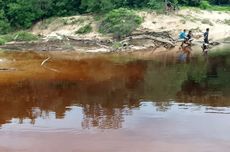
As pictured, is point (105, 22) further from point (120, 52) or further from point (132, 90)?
point (132, 90)

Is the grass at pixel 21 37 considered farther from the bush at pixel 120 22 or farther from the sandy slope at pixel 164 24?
the bush at pixel 120 22

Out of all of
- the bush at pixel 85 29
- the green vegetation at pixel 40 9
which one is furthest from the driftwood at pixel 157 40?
the green vegetation at pixel 40 9

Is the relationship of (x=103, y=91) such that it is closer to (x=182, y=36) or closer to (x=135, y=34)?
(x=182, y=36)

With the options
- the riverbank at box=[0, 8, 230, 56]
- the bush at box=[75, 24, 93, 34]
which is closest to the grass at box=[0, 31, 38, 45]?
the riverbank at box=[0, 8, 230, 56]

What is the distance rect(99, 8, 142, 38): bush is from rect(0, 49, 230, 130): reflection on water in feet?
21.5

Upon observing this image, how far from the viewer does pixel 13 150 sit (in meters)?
13.0

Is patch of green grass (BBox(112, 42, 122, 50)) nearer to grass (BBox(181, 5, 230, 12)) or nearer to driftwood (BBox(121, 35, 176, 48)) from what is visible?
driftwood (BBox(121, 35, 176, 48))

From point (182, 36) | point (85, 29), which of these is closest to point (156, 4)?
point (182, 36)

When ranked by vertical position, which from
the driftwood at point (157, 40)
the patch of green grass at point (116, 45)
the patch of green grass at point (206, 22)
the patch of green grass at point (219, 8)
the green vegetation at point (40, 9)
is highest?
the patch of green grass at point (219, 8)

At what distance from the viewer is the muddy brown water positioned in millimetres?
13438

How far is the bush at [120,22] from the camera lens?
111 ft

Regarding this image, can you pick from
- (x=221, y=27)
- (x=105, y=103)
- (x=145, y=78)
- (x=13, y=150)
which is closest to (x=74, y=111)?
(x=105, y=103)

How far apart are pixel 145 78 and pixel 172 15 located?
15181 millimetres

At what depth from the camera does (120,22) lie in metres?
34.0
